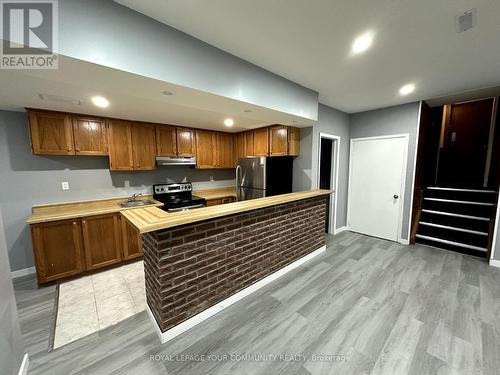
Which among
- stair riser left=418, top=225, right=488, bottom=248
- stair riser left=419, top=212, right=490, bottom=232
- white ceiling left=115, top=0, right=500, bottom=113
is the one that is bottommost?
stair riser left=418, top=225, right=488, bottom=248

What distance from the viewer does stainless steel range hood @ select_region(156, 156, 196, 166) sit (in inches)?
145

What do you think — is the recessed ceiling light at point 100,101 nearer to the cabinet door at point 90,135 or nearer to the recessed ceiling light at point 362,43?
the cabinet door at point 90,135

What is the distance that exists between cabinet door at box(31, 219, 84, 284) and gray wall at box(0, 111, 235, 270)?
654mm

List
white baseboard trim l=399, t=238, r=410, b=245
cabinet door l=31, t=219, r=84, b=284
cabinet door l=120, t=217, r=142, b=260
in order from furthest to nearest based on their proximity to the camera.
Answer: 1. white baseboard trim l=399, t=238, r=410, b=245
2. cabinet door l=120, t=217, r=142, b=260
3. cabinet door l=31, t=219, r=84, b=284

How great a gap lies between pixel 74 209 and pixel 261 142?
3459 millimetres

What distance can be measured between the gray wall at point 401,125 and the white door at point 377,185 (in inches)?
3.4

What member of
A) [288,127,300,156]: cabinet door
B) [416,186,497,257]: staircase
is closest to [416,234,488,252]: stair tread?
[416,186,497,257]: staircase

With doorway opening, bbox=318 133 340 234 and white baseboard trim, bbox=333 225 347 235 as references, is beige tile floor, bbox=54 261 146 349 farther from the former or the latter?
white baseboard trim, bbox=333 225 347 235

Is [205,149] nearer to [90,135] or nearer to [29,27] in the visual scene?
[90,135]

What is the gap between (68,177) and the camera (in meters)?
3.16

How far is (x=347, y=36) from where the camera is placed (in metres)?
1.73

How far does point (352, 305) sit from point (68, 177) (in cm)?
445

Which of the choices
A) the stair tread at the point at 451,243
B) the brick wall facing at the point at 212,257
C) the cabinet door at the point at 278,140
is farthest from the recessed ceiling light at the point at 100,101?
the stair tread at the point at 451,243

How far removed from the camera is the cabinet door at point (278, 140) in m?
3.65
